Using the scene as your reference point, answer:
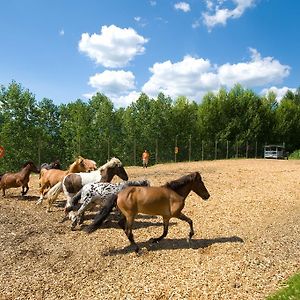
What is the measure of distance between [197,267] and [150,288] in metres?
1.26

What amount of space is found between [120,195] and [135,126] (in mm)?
36577

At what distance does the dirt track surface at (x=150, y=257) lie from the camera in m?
6.48

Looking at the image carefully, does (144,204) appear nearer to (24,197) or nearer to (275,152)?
(24,197)

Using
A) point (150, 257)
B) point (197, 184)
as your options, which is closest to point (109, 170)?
point (197, 184)

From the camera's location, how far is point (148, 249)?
27.5ft

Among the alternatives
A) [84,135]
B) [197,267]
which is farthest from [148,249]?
[84,135]

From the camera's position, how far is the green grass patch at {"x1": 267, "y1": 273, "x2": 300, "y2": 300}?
18.8 feet

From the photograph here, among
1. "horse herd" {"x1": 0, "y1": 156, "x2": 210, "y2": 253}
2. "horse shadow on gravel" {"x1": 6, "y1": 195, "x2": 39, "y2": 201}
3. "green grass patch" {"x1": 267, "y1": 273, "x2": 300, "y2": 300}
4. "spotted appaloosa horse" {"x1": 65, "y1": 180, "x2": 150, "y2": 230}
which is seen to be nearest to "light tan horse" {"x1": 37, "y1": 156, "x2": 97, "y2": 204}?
"horse herd" {"x1": 0, "y1": 156, "x2": 210, "y2": 253}

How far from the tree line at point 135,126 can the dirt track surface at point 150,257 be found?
786 inches

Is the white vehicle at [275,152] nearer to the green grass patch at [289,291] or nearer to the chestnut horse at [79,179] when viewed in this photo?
the chestnut horse at [79,179]

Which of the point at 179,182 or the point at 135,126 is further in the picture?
the point at 135,126

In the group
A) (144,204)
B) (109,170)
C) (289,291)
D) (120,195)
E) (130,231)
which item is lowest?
(289,291)

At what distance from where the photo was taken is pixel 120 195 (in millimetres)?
8094

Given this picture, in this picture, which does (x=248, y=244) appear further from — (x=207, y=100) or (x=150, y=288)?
(x=207, y=100)
